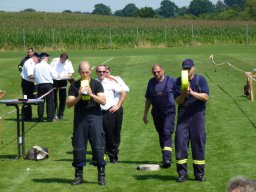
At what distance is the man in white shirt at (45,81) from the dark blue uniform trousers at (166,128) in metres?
6.92

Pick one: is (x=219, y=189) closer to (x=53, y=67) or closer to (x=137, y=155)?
(x=137, y=155)

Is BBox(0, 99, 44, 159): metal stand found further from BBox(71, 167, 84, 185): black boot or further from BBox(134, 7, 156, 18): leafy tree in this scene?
BBox(134, 7, 156, 18): leafy tree

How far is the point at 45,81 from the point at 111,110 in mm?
6522

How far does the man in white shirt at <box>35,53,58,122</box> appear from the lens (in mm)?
19141

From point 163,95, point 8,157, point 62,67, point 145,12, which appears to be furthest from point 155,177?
point 145,12

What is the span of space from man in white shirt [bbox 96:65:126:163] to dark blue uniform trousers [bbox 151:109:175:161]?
2.76 ft

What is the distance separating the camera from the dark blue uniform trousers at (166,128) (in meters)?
12.8

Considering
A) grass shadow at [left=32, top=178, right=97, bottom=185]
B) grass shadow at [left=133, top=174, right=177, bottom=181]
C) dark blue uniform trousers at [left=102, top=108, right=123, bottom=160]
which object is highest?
dark blue uniform trousers at [left=102, top=108, right=123, bottom=160]

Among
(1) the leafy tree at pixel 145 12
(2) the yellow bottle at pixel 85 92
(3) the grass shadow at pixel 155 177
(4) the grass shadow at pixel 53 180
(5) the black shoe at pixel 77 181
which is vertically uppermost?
(1) the leafy tree at pixel 145 12

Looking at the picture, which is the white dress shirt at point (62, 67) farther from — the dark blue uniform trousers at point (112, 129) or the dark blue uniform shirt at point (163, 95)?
the dark blue uniform shirt at point (163, 95)

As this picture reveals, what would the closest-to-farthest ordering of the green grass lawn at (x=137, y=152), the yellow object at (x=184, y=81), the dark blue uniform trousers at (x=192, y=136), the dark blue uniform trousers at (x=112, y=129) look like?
the yellow object at (x=184, y=81)
the dark blue uniform trousers at (x=192, y=136)
the green grass lawn at (x=137, y=152)
the dark blue uniform trousers at (x=112, y=129)

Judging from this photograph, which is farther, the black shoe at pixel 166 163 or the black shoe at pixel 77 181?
the black shoe at pixel 166 163

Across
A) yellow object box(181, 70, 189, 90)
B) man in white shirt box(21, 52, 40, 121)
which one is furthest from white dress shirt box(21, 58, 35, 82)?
yellow object box(181, 70, 189, 90)

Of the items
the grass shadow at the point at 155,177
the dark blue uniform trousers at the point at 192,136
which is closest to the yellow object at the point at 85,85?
the dark blue uniform trousers at the point at 192,136
